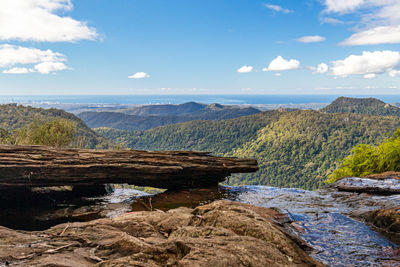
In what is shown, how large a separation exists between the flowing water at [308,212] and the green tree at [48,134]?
11904 millimetres

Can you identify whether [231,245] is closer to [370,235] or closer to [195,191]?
[370,235]

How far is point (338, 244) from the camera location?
10.0 meters

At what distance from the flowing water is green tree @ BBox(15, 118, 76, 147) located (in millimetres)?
11904

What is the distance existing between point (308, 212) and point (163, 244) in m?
10.3

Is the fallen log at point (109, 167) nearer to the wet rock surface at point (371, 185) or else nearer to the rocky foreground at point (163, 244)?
the rocky foreground at point (163, 244)

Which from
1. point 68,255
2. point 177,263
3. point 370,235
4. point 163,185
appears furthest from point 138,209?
point 370,235

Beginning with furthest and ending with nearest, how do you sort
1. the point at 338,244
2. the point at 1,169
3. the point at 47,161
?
1. the point at 47,161
2. the point at 1,169
3. the point at 338,244

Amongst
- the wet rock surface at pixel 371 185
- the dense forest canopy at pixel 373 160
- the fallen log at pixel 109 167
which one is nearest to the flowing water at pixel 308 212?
the wet rock surface at pixel 371 185

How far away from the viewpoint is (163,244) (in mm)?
6141

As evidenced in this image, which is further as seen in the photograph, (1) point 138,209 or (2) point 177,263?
(1) point 138,209

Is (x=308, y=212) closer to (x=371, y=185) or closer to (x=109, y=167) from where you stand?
(x=371, y=185)

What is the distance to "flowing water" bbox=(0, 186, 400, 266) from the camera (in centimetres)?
934

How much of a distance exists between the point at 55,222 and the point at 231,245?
9.86m

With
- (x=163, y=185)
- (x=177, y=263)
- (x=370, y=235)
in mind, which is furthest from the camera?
(x=163, y=185)
